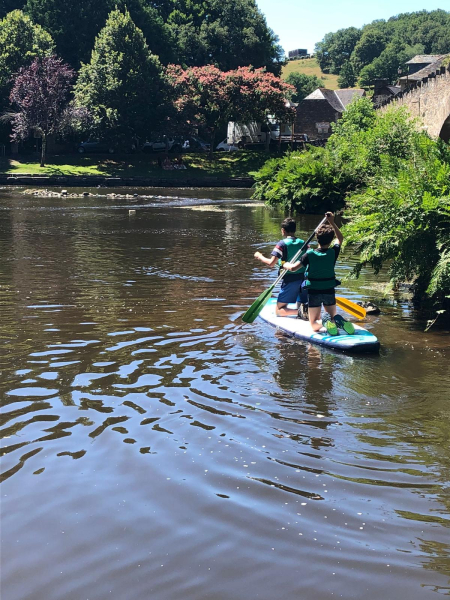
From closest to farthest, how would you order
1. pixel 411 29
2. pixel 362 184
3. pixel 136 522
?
pixel 136 522, pixel 362 184, pixel 411 29

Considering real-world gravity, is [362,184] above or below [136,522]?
above

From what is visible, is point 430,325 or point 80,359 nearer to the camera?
point 80,359

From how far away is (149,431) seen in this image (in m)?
6.23

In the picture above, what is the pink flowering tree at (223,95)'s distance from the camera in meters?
60.8

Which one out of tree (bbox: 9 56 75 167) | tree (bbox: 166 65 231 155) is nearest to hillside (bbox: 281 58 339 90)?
tree (bbox: 166 65 231 155)

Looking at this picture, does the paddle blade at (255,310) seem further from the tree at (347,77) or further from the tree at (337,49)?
the tree at (337,49)

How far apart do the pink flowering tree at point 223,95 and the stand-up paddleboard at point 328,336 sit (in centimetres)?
5272

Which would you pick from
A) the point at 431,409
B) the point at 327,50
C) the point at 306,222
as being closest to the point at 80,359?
the point at 431,409

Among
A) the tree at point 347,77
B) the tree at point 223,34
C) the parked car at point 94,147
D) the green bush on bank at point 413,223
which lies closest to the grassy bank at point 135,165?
the parked car at point 94,147

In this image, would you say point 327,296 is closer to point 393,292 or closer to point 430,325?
point 430,325

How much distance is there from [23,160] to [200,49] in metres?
24.6

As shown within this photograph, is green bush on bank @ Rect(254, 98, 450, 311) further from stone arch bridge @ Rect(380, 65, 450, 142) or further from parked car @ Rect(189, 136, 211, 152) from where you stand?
parked car @ Rect(189, 136, 211, 152)

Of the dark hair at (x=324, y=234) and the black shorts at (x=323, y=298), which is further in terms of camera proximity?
the black shorts at (x=323, y=298)

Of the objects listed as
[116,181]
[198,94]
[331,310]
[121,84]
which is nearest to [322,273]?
[331,310]
